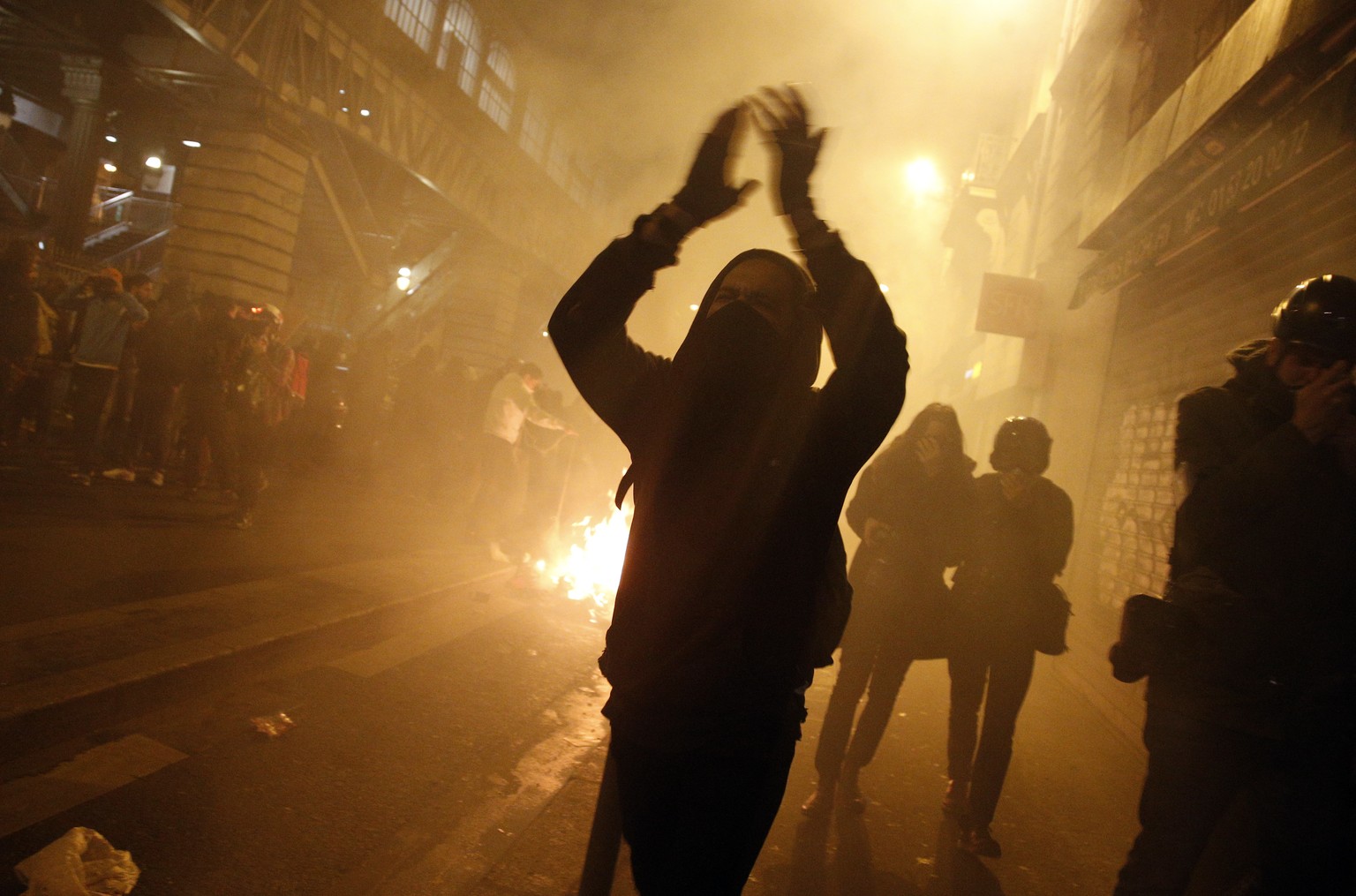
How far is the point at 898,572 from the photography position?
3508 mm

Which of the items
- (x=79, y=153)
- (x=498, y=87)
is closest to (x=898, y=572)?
(x=79, y=153)

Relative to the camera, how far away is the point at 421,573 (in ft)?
21.3

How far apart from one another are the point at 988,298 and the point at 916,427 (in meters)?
9.08

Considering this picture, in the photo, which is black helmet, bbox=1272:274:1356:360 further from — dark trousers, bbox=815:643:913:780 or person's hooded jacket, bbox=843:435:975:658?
dark trousers, bbox=815:643:913:780

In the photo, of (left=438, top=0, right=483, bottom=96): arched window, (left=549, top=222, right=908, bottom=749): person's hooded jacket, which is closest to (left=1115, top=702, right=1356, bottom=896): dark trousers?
(left=549, top=222, right=908, bottom=749): person's hooded jacket

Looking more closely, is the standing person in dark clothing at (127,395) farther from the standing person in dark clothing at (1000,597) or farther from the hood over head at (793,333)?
the hood over head at (793,333)

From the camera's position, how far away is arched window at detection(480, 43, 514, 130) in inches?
723

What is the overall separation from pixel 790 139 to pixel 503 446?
7008 mm

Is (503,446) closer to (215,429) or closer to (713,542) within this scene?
(215,429)

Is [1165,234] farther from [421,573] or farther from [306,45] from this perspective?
[306,45]

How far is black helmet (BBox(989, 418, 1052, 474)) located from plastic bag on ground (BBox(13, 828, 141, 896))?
3.26 m

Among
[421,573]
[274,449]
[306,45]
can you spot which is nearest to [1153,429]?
[421,573]

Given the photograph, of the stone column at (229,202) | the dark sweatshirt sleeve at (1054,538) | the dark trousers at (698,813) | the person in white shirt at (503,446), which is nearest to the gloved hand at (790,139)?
the dark trousers at (698,813)

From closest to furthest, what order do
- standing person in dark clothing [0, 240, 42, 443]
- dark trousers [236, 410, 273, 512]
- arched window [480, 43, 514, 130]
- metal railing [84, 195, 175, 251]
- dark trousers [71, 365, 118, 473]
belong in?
1. dark trousers [236, 410, 273, 512]
2. standing person in dark clothing [0, 240, 42, 443]
3. dark trousers [71, 365, 118, 473]
4. arched window [480, 43, 514, 130]
5. metal railing [84, 195, 175, 251]
